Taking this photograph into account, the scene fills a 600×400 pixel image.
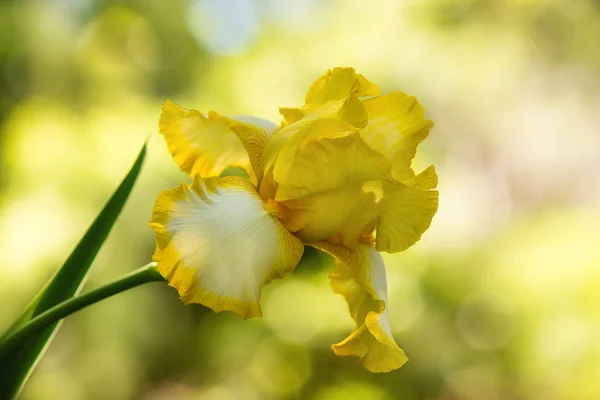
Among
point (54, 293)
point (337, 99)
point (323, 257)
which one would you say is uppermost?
point (337, 99)

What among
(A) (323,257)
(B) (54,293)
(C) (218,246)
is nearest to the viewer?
(C) (218,246)

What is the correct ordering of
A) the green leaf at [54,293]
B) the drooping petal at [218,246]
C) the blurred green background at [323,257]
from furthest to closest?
the blurred green background at [323,257]
the green leaf at [54,293]
the drooping petal at [218,246]

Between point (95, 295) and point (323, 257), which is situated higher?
point (95, 295)

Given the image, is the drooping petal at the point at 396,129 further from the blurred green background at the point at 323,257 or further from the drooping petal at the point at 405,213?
the blurred green background at the point at 323,257

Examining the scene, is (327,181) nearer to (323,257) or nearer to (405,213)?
(405,213)

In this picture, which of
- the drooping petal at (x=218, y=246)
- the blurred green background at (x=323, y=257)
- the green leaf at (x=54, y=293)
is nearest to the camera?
the drooping petal at (x=218, y=246)


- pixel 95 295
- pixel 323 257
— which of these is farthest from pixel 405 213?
pixel 323 257

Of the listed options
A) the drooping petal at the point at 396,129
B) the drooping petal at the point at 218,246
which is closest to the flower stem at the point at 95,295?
the drooping petal at the point at 218,246
